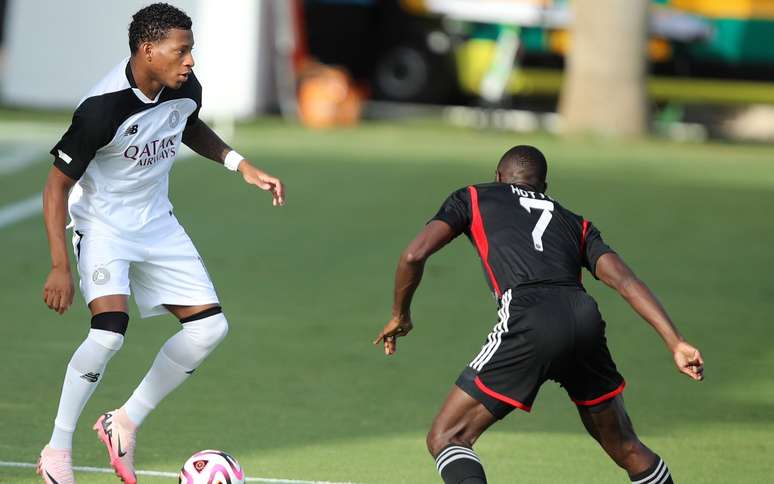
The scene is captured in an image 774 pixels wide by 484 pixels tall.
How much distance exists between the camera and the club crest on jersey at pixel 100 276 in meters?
6.73

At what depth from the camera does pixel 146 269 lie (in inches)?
274

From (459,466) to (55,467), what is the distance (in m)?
1.92

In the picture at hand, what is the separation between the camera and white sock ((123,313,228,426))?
6941 mm

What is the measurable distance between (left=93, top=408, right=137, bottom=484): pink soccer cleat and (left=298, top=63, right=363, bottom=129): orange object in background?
1790cm

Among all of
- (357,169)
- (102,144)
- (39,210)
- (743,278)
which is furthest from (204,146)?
(357,169)

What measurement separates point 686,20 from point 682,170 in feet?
21.0

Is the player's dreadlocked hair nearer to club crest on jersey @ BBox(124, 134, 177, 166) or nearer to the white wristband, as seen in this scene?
club crest on jersey @ BBox(124, 134, 177, 166)

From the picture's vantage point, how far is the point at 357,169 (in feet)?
64.1

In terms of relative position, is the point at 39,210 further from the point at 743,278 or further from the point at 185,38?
the point at 185,38

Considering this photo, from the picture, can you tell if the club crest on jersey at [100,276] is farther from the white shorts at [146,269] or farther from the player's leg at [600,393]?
the player's leg at [600,393]

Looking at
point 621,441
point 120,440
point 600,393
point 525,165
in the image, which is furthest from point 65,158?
point 621,441

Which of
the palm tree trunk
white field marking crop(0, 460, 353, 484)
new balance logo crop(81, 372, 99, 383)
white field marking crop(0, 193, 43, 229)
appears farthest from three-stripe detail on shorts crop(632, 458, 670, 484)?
the palm tree trunk

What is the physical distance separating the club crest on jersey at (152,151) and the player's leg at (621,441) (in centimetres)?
223

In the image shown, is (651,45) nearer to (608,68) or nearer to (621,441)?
(608,68)
